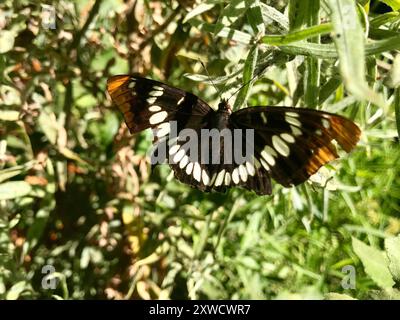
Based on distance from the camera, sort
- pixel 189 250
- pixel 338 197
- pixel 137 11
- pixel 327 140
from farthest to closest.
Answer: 1. pixel 338 197
2. pixel 189 250
3. pixel 137 11
4. pixel 327 140

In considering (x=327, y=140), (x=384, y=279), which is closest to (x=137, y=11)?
(x=327, y=140)

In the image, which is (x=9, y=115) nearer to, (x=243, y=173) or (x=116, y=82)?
(x=116, y=82)

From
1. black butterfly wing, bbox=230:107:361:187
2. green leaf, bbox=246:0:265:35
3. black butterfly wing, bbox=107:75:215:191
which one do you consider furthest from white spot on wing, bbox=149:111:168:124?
green leaf, bbox=246:0:265:35

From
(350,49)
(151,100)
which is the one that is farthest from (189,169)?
(350,49)

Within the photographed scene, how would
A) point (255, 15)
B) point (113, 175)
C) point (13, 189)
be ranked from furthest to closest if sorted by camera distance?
point (113, 175), point (13, 189), point (255, 15)

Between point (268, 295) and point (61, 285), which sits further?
point (268, 295)

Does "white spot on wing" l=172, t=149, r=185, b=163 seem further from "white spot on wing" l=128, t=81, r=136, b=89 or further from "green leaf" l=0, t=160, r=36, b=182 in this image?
"green leaf" l=0, t=160, r=36, b=182

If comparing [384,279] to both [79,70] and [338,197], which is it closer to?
[338,197]
